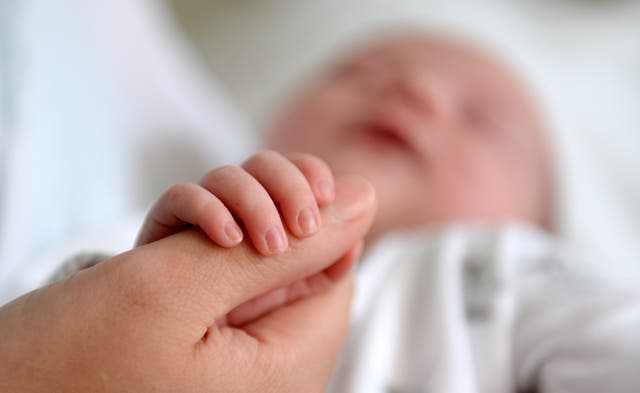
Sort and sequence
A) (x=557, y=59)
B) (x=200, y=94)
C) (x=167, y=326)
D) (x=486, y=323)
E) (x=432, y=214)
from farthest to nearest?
1. (x=557, y=59)
2. (x=200, y=94)
3. (x=432, y=214)
4. (x=486, y=323)
5. (x=167, y=326)

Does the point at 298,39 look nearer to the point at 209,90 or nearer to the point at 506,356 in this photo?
the point at 209,90

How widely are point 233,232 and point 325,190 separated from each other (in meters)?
0.07

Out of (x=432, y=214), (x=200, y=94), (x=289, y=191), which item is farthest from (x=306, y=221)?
(x=200, y=94)

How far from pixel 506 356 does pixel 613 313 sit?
0.10 m

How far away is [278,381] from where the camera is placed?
0.45 metres

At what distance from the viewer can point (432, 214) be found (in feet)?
3.01

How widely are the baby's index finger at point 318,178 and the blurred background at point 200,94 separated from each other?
10.8 inches

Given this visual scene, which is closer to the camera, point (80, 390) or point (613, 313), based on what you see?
point (80, 390)

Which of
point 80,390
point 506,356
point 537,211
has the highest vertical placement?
point 537,211

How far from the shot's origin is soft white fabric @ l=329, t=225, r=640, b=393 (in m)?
0.61

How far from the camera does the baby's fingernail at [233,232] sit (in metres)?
0.42

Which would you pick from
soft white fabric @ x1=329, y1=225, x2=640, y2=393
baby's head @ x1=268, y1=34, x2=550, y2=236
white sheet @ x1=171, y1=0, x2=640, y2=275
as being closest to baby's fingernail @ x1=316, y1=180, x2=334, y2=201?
soft white fabric @ x1=329, y1=225, x2=640, y2=393

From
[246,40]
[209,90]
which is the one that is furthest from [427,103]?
[246,40]

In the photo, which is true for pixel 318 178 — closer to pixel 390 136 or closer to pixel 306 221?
pixel 306 221
